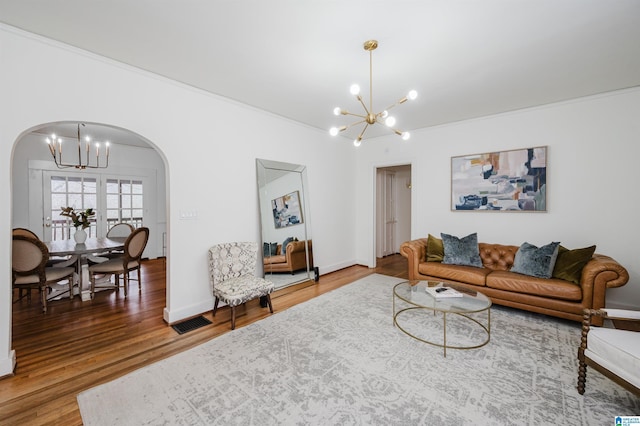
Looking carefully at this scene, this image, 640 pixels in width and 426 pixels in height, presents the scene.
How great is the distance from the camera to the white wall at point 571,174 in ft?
10.7

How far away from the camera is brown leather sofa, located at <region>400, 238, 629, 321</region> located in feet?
8.99

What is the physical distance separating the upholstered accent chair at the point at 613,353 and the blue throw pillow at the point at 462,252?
1.91 m

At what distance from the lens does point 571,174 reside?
3609 mm

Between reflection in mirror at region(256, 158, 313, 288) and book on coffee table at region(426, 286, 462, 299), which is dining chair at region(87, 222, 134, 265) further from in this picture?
book on coffee table at region(426, 286, 462, 299)

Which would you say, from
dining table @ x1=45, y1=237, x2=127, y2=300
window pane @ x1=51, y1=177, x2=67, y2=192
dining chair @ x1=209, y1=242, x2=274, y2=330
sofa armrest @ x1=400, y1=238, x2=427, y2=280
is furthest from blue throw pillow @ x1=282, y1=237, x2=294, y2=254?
window pane @ x1=51, y1=177, x2=67, y2=192

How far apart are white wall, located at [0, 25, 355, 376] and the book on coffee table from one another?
98.3 inches

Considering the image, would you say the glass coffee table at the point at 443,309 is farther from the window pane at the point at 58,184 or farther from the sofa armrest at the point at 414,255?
the window pane at the point at 58,184

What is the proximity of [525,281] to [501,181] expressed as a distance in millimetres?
1721

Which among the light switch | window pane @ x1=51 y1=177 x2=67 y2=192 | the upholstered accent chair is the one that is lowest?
the upholstered accent chair

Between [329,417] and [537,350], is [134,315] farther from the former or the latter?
[537,350]

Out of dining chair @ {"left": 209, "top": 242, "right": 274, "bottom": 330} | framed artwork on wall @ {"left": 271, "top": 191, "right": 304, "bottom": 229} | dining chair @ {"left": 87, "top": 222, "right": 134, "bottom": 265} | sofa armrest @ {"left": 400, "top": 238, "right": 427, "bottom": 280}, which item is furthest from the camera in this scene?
dining chair @ {"left": 87, "top": 222, "right": 134, "bottom": 265}

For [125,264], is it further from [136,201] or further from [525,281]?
[525,281]

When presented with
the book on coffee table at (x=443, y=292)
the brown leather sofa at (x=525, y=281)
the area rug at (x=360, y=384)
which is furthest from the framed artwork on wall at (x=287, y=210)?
the book on coffee table at (x=443, y=292)

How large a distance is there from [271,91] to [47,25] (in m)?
2.05
